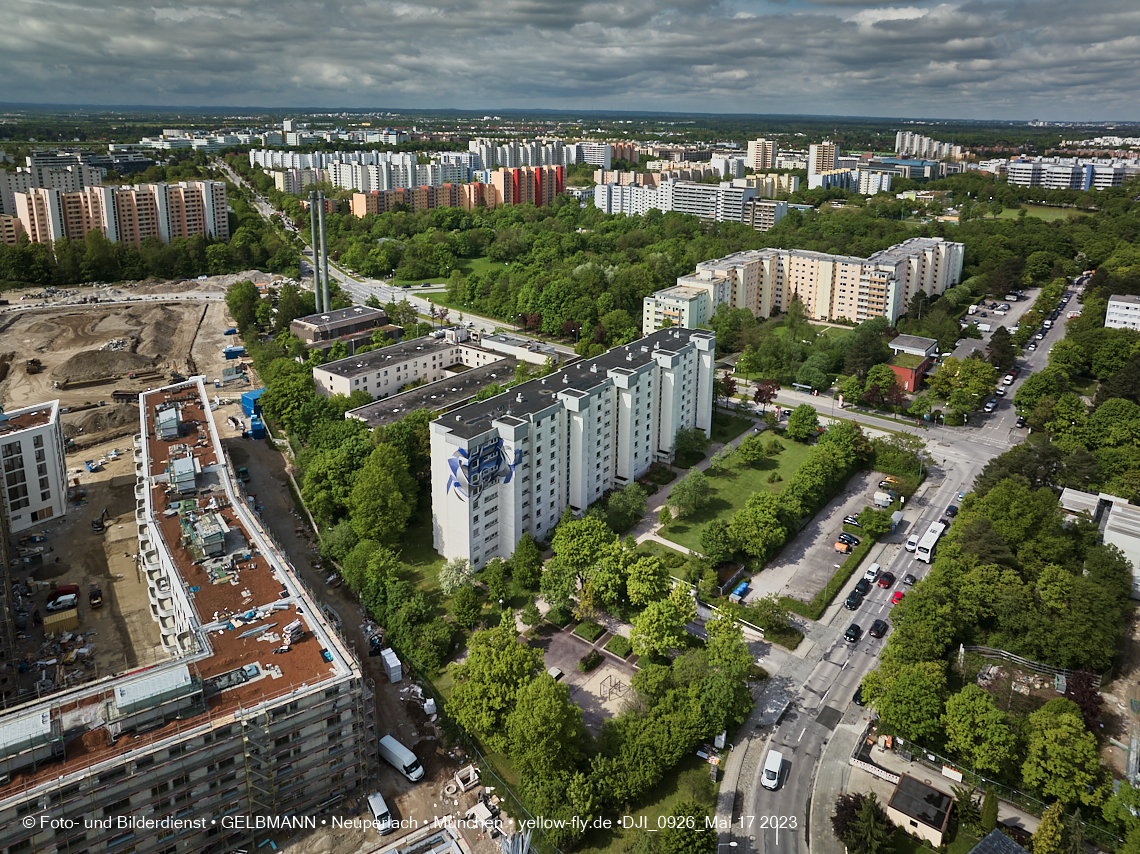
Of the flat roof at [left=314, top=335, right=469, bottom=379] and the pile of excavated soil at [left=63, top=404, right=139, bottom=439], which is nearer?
the pile of excavated soil at [left=63, top=404, right=139, bottom=439]

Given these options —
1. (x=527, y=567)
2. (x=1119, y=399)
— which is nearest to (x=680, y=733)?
(x=527, y=567)

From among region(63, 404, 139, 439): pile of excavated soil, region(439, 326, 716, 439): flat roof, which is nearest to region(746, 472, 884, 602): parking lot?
region(439, 326, 716, 439): flat roof

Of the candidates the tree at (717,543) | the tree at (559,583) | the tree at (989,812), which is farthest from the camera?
the tree at (717,543)

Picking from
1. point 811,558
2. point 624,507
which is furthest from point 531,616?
point 811,558

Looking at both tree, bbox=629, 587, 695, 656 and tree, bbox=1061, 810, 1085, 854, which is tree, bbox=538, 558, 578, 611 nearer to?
tree, bbox=629, 587, 695, 656

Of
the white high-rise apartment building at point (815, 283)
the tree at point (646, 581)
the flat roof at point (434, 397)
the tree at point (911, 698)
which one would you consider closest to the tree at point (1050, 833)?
the tree at point (911, 698)

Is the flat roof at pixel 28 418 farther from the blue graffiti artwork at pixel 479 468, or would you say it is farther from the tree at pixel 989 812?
the tree at pixel 989 812
